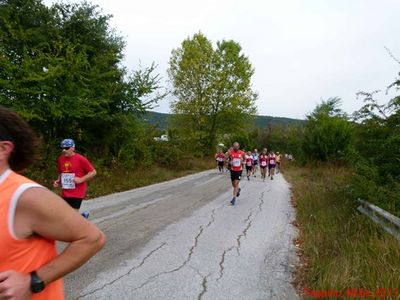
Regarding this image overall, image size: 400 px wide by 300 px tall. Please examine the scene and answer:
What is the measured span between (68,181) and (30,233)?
218 inches

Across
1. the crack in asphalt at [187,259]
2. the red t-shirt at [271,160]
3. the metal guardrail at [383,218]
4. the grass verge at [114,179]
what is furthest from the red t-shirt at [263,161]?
the metal guardrail at [383,218]

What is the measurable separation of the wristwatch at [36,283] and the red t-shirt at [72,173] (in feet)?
18.0

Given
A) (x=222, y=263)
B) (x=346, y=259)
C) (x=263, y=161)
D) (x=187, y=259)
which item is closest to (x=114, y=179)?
(x=263, y=161)

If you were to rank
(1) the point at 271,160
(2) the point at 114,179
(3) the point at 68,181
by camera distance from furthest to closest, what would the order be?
(1) the point at 271,160
(2) the point at 114,179
(3) the point at 68,181

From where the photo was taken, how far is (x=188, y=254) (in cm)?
659

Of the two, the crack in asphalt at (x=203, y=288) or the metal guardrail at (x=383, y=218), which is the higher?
the metal guardrail at (x=383, y=218)

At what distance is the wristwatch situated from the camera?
5.67 feet

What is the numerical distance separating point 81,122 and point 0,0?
544cm

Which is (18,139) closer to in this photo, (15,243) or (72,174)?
(15,243)

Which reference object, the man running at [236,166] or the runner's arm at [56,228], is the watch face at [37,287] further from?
the man running at [236,166]

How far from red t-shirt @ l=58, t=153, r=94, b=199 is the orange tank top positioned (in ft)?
17.8

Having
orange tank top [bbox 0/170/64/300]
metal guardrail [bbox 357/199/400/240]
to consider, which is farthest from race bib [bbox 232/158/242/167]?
orange tank top [bbox 0/170/64/300]

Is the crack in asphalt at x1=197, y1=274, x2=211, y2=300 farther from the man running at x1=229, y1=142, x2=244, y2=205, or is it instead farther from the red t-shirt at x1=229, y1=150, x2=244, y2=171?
the red t-shirt at x1=229, y1=150, x2=244, y2=171

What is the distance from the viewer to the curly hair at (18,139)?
1.82 meters
